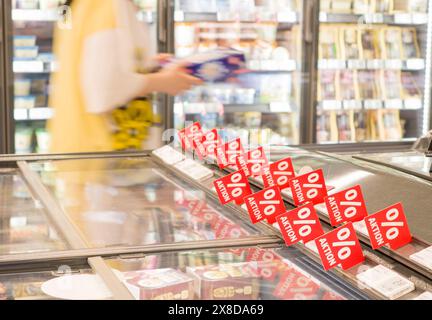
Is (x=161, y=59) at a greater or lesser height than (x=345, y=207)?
greater

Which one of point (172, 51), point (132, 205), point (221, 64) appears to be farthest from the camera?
point (172, 51)

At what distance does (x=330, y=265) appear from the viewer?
1146 millimetres

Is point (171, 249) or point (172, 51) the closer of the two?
point (171, 249)

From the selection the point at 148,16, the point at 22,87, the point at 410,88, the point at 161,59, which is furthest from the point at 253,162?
the point at 410,88

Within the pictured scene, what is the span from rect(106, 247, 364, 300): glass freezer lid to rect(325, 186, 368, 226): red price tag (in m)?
0.09

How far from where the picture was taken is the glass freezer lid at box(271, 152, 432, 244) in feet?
4.26

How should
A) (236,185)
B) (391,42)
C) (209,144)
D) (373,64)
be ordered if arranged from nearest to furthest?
(236,185)
(209,144)
(373,64)
(391,42)

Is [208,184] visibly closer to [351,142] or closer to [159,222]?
[159,222]

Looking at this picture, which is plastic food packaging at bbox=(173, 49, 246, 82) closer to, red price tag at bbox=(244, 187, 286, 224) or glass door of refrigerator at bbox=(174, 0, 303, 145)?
red price tag at bbox=(244, 187, 286, 224)

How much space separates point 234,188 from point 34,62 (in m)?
3.14

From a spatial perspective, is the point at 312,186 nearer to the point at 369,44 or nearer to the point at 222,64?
the point at 222,64

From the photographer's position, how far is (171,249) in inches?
51.7

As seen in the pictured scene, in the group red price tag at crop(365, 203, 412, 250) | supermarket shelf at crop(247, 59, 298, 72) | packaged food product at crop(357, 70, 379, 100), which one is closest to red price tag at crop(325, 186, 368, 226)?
red price tag at crop(365, 203, 412, 250)

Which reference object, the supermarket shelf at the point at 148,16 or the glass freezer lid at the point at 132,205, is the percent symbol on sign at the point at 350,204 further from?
the supermarket shelf at the point at 148,16
